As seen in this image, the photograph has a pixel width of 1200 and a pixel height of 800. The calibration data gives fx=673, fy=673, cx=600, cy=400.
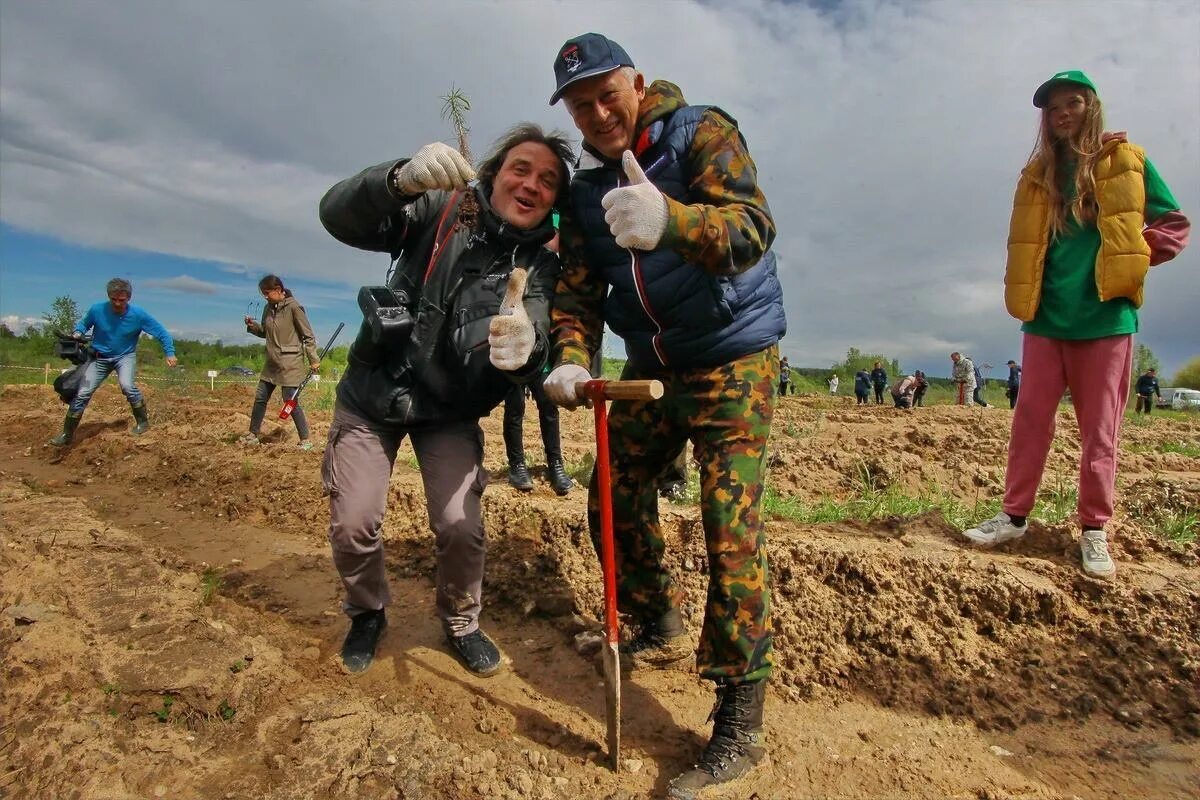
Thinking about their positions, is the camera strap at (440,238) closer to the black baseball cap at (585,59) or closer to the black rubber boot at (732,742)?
the black baseball cap at (585,59)

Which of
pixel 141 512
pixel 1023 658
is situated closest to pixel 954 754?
pixel 1023 658

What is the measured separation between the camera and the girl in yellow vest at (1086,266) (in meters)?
2.70

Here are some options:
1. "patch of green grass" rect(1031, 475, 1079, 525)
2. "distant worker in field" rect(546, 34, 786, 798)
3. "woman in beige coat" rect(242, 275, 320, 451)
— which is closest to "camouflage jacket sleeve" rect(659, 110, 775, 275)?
"distant worker in field" rect(546, 34, 786, 798)

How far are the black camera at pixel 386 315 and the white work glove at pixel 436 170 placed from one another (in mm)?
393

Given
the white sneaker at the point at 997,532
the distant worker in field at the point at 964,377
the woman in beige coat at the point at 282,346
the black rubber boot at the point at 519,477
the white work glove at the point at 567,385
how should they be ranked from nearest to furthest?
the white work glove at the point at 567,385 → the white sneaker at the point at 997,532 → the black rubber boot at the point at 519,477 → the woman in beige coat at the point at 282,346 → the distant worker in field at the point at 964,377

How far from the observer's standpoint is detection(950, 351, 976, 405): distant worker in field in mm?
16688

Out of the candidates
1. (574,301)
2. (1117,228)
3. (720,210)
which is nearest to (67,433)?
(574,301)

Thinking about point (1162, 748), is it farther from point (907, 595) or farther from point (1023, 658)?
point (907, 595)

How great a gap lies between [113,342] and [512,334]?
723 centimetres

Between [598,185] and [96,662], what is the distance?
251 centimetres

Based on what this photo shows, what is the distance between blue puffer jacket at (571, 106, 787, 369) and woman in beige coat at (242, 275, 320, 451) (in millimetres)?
5256

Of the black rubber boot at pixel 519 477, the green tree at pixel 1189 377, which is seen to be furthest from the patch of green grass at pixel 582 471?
the green tree at pixel 1189 377

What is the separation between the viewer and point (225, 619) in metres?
3.07

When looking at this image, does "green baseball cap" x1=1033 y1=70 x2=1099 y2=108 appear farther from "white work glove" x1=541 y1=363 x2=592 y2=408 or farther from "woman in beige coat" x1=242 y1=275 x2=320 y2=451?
"woman in beige coat" x1=242 y1=275 x2=320 y2=451
